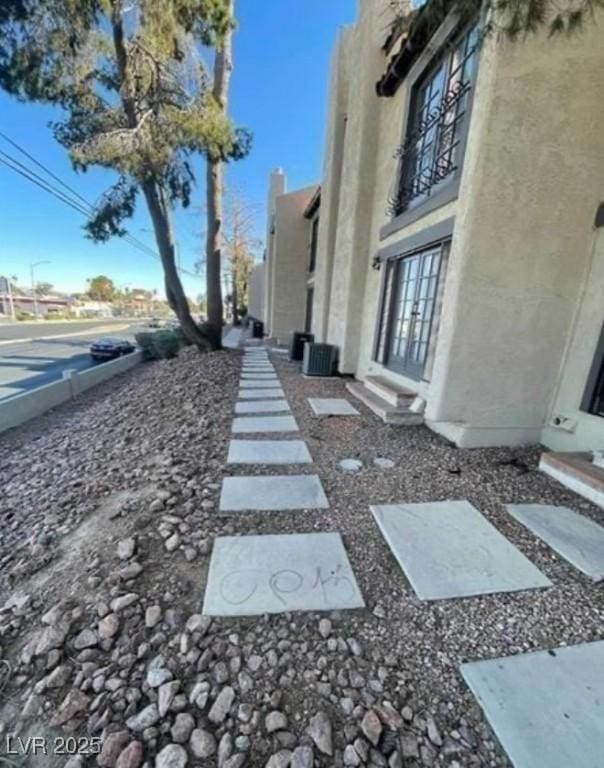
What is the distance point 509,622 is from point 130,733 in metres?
1.77

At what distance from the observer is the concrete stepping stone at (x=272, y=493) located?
2.78 m

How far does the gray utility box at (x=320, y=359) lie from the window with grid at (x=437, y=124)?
2912 millimetres

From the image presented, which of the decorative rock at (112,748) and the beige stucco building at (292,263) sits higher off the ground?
the beige stucco building at (292,263)

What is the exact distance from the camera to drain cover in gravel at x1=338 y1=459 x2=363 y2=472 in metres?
3.46


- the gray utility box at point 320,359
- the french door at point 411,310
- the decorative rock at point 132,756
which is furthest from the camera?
the gray utility box at point 320,359

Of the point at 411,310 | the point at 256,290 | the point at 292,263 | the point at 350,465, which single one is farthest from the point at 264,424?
the point at 256,290

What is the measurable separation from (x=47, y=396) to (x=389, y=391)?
7.41m

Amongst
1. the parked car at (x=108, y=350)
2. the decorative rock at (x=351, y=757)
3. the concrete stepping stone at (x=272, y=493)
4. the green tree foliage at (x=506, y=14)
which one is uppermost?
the green tree foliage at (x=506, y=14)

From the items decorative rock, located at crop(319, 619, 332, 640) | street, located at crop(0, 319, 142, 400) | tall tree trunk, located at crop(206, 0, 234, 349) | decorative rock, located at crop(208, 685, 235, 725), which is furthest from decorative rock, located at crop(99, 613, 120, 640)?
street, located at crop(0, 319, 142, 400)

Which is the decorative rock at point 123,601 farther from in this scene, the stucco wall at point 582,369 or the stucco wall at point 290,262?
the stucco wall at point 290,262

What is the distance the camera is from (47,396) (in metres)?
7.84

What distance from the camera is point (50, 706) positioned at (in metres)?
1.41

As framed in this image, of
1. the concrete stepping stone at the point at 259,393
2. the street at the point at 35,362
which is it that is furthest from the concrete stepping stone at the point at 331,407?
the street at the point at 35,362

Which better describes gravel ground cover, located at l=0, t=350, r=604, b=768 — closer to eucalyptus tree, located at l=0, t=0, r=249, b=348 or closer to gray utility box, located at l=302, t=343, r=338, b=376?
gray utility box, located at l=302, t=343, r=338, b=376
